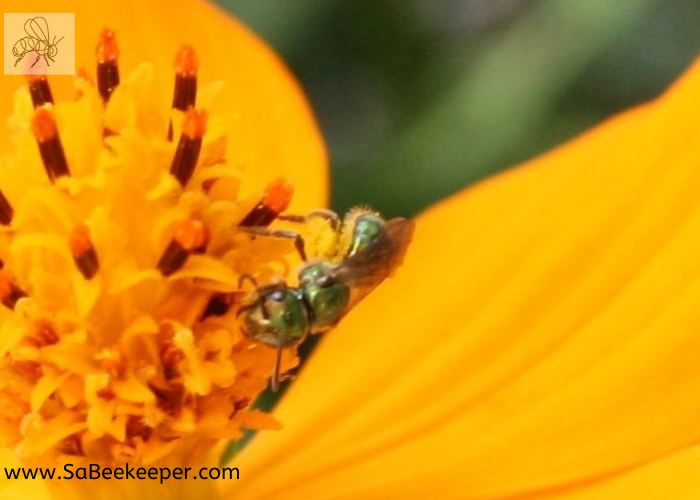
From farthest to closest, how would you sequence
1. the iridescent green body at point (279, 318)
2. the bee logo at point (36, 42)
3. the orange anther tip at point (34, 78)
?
the bee logo at point (36, 42)
the orange anther tip at point (34, 78)
the iridescent green body at point (279, 318)

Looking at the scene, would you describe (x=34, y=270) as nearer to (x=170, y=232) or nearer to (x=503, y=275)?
(x=170, y=232)

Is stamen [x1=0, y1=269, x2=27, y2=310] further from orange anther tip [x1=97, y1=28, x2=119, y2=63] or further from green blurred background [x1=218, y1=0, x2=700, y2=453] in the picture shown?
green blurred background [x1=218, y1=0, x2=700, y2=453]

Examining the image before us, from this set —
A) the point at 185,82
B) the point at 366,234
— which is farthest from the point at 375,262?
the point at 185,82

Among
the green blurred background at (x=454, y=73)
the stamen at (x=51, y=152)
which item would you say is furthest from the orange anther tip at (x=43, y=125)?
the green blurred background at (x=454, y=73)

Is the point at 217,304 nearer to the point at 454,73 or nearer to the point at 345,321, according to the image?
the point at 345,321

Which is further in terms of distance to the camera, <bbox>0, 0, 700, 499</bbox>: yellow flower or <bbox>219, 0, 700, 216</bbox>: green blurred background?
<bbox>219, 0, 700, 216</bbox>: green blurred background

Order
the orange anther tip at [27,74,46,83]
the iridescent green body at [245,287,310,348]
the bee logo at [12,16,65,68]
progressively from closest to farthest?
the iridescent green body at [245,287,310,348]
the orange anther tip at [27,74,46,83]
the bee logo at [12,16,65,68]

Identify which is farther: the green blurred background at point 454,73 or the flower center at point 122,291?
the green blurred background at point 454,73

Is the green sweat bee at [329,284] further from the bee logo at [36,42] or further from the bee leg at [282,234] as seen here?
the bee logo at [36,42]

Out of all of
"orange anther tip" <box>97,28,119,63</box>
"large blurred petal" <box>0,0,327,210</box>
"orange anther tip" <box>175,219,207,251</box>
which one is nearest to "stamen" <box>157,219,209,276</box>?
"orange anther tip" <box>175,219,207,251</box>
